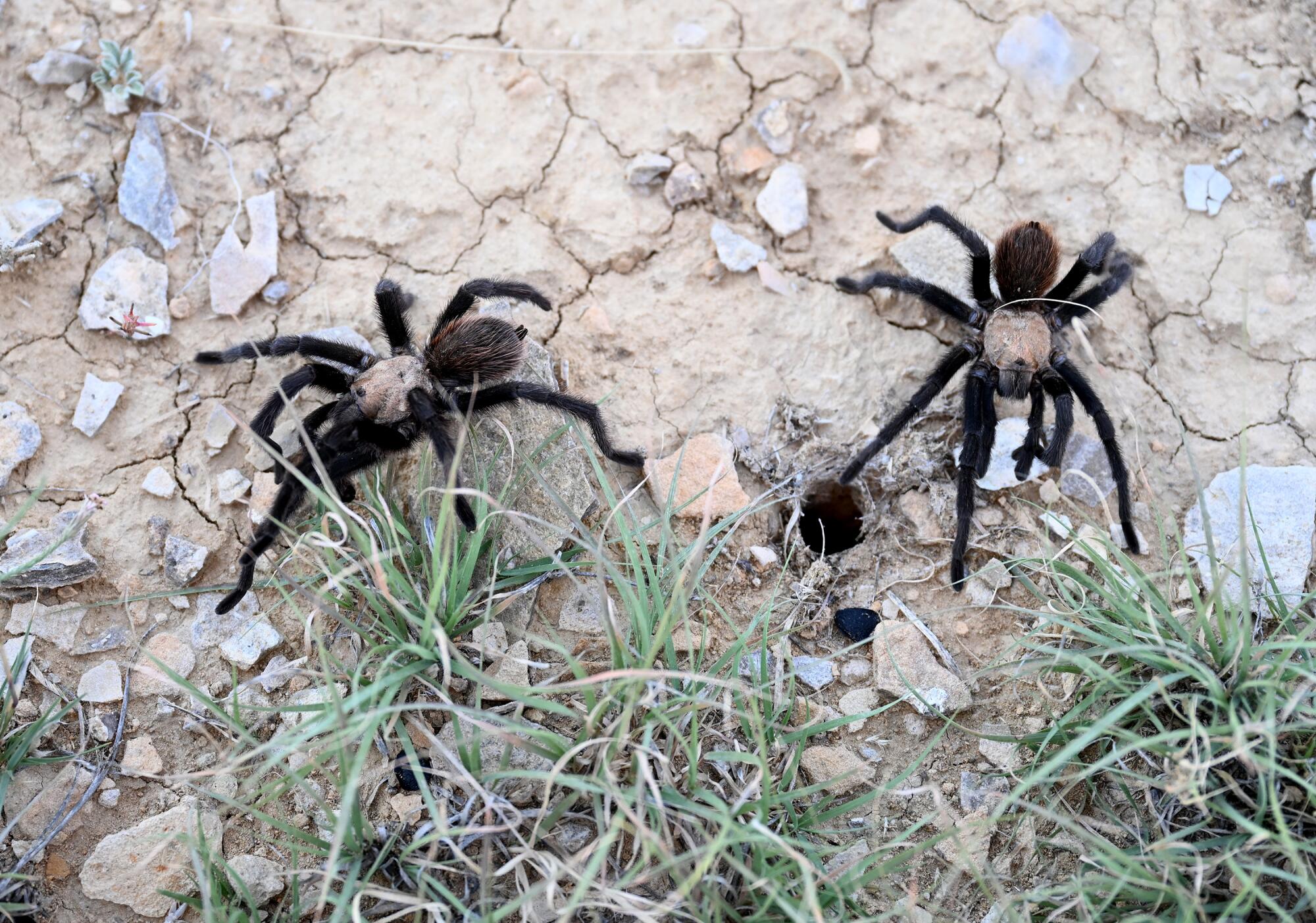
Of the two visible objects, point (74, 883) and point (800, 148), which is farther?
point (800, 148)

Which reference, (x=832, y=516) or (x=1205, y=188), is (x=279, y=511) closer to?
(x=832, y=516)

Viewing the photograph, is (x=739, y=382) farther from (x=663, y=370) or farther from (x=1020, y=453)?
(x=1020, y=453)

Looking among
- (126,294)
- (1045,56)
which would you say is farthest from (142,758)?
(1045,56)

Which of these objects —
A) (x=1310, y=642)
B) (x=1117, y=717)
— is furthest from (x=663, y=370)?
(x=1310, y=642)

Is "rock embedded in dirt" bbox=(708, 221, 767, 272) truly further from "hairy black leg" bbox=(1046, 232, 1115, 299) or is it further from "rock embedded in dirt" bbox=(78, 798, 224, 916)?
"rock embedded in dirt" bbox=(78, 798, 224, 916)

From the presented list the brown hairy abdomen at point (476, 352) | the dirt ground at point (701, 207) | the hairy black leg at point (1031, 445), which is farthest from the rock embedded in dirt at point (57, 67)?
the hairy black leg at point (1031, 445)

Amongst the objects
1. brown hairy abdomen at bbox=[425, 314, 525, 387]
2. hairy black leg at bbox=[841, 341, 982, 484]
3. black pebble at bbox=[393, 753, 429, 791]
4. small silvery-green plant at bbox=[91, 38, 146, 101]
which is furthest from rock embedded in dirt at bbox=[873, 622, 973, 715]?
small silvery-green plant at bbox=[91, 38, 146, 101]

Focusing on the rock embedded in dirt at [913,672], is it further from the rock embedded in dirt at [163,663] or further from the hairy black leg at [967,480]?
the rock embedded in dirt at [163,663]
